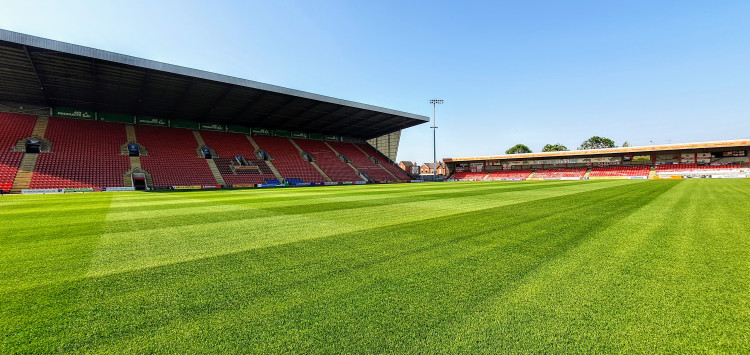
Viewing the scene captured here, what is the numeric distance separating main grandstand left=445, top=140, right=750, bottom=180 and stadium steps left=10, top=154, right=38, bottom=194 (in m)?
59.0

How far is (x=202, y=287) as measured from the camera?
9.45 feet

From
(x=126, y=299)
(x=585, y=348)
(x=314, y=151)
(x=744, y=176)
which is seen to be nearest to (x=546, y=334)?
(x=585, y=348)

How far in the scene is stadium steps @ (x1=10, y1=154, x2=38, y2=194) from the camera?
20034 mm

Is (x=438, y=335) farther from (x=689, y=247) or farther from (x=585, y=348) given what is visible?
(x=689, y=247)

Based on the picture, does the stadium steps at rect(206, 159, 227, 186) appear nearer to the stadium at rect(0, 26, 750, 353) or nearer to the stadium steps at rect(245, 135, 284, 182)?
the stadium steps at rect(245, 135, 284, 182)

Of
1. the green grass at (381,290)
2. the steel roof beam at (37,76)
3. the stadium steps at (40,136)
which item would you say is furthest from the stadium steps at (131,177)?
the green grass at (381,290)

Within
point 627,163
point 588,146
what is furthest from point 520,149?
point 627,163

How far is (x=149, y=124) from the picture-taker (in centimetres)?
3281

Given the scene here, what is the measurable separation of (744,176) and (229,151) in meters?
66.6

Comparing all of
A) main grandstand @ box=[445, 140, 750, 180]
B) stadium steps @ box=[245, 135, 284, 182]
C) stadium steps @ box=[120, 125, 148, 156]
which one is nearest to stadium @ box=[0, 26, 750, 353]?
stadium steps @ box=[120, 125, 148, 156]

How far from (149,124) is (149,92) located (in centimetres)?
993

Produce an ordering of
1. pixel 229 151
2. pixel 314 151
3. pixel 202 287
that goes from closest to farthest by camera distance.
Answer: pixel 202 287 → pixel 229 151 → pixel 314 151

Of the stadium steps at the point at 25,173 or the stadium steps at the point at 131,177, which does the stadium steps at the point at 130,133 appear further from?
the stadium steps at the point at 25,173

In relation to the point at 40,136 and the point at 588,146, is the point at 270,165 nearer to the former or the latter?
the point at 40,136
